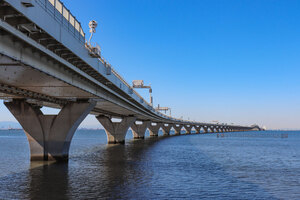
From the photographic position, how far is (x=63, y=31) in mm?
19828

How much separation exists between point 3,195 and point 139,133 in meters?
104

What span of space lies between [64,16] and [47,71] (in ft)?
14.0

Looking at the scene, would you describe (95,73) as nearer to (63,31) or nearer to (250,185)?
(63,31)

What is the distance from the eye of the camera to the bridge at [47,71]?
15.7 meters

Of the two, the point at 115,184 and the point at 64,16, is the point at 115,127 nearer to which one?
the point at 115,184

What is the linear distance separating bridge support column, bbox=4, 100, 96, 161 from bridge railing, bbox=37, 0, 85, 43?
14.1 m

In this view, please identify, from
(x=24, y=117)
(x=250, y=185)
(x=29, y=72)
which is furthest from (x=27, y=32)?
(x=24, y=117)

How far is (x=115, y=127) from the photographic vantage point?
3140 inches

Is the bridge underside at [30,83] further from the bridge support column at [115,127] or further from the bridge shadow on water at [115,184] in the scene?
the bridge support column at [115,127]

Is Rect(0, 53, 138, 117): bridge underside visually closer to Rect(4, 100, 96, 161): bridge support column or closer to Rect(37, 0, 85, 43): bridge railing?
Rect(4, 100, 96, 161): bridge support column

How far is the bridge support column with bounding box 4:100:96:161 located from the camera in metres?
36.2

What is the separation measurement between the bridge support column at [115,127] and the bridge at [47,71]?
28.0 meters

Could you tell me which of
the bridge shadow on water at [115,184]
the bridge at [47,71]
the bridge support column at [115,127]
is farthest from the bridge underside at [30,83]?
the bridge support column at [115,127]

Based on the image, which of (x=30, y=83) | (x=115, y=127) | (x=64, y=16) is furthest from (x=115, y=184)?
(x=115, y=127)
